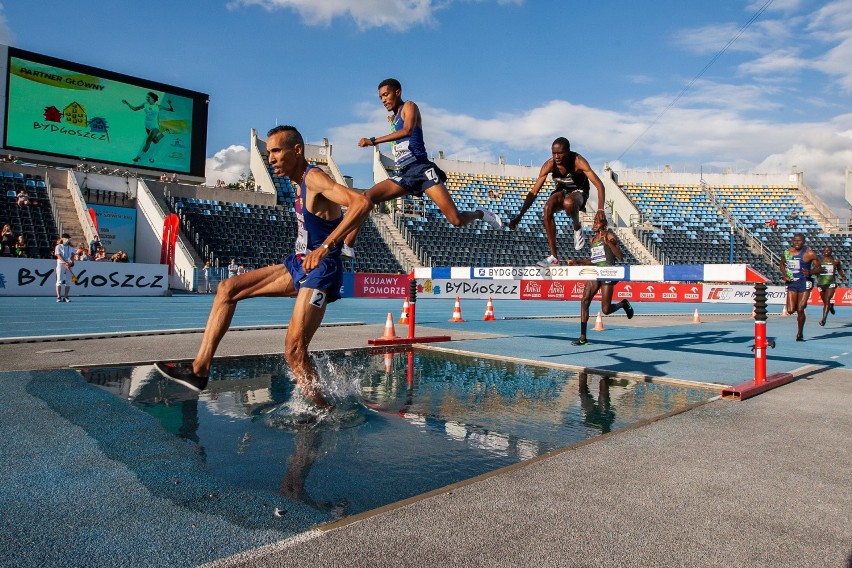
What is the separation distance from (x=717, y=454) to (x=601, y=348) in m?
6.34

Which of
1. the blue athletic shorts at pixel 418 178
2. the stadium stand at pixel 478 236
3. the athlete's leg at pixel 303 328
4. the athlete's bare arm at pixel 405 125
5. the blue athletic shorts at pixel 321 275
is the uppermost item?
the stadium stand at pixel 478 236

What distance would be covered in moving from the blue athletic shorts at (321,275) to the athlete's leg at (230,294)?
104 mm

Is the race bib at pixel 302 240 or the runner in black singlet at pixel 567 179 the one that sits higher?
the runner in black singlet at pixel 567 179

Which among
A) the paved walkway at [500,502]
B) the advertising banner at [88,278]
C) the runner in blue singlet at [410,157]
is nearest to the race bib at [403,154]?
the runner in blue singlet at [410,157]

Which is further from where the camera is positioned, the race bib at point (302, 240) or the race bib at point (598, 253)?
the race bib at point (598, 253)

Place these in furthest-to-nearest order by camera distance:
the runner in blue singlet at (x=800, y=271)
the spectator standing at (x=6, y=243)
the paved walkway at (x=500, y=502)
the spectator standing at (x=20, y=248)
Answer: the spectator standing at (x=20, y=248), the spectator standing at (x=6, y=243), the runner in blue singlet at (x=800, y=271), the paved walkway at (x=500, y=502)

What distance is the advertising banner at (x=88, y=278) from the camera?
20.0 meters

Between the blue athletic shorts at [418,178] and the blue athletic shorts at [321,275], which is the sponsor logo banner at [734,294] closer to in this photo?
the blue athletic shorts at [418,178]

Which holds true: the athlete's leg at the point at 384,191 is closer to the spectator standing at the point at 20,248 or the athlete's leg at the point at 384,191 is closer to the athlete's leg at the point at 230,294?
the athlete's leg at the point at 230,294

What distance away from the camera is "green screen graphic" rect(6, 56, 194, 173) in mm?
25781

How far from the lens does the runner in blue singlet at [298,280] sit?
453cm

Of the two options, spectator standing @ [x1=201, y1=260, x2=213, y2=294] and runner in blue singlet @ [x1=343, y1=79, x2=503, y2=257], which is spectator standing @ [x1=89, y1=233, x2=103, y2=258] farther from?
runner in blue singlet @ [x1=343, y1=79, x2=503, y2=257]

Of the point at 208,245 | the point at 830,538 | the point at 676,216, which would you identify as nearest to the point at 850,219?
the point at 676,216

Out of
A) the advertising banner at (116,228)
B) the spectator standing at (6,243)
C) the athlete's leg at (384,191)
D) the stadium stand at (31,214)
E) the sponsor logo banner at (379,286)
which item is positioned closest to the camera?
the athlete's leg at (384,191)
